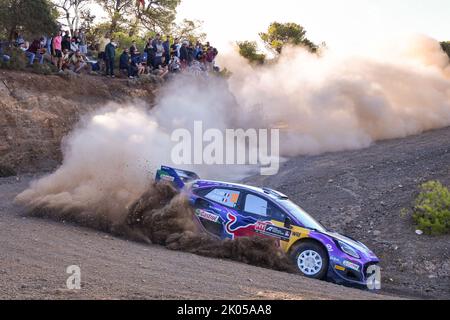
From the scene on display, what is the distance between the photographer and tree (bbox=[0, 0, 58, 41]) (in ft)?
61.6

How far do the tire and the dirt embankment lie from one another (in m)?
11.0

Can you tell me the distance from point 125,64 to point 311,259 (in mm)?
14294

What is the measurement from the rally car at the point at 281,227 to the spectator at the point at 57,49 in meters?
10.1

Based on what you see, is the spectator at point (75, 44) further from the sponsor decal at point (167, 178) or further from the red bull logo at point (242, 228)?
the red bull logo at point (242, 228)

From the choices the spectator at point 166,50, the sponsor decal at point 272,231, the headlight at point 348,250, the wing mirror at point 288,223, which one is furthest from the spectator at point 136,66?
the headlight at point 348,250

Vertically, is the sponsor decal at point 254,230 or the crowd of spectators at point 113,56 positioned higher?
the crowd of spectators at point 113,56

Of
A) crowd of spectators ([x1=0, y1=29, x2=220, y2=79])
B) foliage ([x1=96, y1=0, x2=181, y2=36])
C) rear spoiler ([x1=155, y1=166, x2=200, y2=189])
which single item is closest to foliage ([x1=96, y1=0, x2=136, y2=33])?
foliage ([x1=96, y1=0, x2=181, y2=36])

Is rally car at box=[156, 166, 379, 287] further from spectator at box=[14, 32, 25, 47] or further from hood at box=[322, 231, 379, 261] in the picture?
spectator at box=[14, 32, 25, 47]

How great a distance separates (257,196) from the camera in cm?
1066

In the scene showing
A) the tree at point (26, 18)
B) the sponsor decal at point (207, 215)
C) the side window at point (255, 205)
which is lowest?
the sponsor decal at point (207, 215)

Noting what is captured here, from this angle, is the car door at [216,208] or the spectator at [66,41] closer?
the car door at [216,208]

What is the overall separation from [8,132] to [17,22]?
393 centimetres

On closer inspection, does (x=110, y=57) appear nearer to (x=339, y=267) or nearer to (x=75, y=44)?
(x=75, y=44)

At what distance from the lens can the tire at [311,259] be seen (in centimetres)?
966
